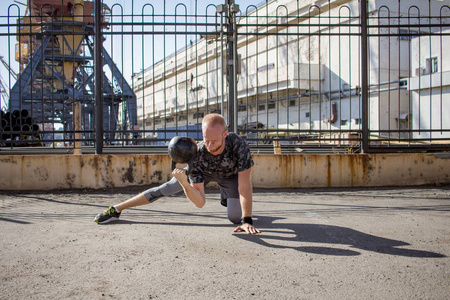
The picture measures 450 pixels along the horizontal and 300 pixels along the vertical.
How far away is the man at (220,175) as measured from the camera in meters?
3.28

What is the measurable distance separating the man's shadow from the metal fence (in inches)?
95.1

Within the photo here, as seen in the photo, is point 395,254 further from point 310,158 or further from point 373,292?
point 310,158

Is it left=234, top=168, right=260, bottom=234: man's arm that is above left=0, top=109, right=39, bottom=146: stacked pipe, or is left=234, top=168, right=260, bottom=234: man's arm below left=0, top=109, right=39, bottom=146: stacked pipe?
below

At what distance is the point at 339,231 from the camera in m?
3.63

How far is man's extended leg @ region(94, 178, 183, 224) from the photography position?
376 centimetres

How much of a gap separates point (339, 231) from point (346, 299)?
169 centimetres

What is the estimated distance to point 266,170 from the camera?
657 cm

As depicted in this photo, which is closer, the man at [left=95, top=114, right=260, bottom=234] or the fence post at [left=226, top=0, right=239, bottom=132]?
the man at [left=95, top=114, right=260, bottom=234]

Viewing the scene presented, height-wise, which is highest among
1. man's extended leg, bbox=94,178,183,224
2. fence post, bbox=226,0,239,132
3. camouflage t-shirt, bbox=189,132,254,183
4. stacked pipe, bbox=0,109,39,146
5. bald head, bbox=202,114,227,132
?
fence post, bbox=226,0,239,132

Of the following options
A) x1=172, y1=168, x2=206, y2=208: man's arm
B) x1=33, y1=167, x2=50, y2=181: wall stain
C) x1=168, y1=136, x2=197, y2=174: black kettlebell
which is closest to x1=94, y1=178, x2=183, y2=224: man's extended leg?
x1=172, y1=168, x2=206, y2=208: man's arm

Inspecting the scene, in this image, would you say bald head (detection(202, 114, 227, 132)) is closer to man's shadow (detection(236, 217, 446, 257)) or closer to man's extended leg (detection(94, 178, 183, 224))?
man's extended leg (detection(94, 178, 183, 224))

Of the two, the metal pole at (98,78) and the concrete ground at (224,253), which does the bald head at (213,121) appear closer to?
the concrete ground at (224,253)

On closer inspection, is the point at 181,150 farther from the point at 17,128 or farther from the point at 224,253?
the point at 17,128

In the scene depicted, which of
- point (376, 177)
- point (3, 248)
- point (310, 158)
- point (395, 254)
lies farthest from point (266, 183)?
point (3, 248)
